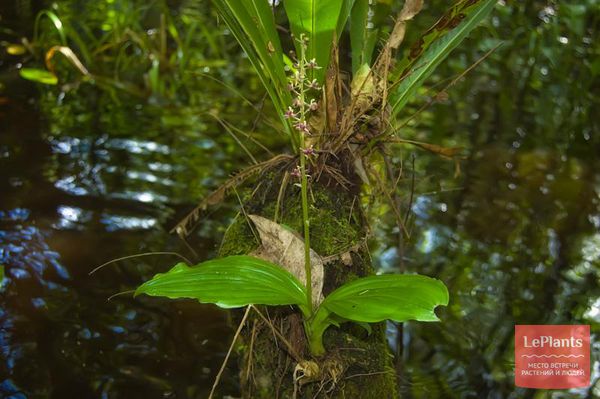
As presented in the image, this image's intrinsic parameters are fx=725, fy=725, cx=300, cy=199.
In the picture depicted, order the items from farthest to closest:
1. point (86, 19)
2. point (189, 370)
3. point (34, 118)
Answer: point (86, 19) < point (34, 118) < point (189, 370)

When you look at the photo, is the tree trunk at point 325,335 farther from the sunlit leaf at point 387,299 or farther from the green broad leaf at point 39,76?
the green broad leaf at point 39,76

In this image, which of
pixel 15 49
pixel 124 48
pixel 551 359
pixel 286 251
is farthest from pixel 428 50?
pixel 15 49

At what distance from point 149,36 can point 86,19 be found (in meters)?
0.32

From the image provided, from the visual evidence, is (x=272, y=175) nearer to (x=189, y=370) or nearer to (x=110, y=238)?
(x=189, y=370)

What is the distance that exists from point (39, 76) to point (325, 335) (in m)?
2.16

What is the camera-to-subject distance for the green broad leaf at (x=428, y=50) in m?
1.39

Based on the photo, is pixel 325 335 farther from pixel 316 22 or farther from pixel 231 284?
pixel 316 22

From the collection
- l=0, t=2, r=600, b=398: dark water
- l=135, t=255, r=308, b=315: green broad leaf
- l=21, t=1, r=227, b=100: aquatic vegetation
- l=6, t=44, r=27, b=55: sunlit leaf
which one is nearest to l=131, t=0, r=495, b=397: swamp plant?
l=135, t=255, r=308, b=315: green broad leaf

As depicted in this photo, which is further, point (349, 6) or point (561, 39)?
point (561, 39)

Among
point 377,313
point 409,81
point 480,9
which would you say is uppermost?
point 480,9

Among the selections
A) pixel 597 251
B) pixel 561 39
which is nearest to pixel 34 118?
pixel 597 251

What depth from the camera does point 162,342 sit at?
1.64 m

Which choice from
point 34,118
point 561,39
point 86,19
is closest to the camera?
point 34,118

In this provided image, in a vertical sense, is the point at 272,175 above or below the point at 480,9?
below
